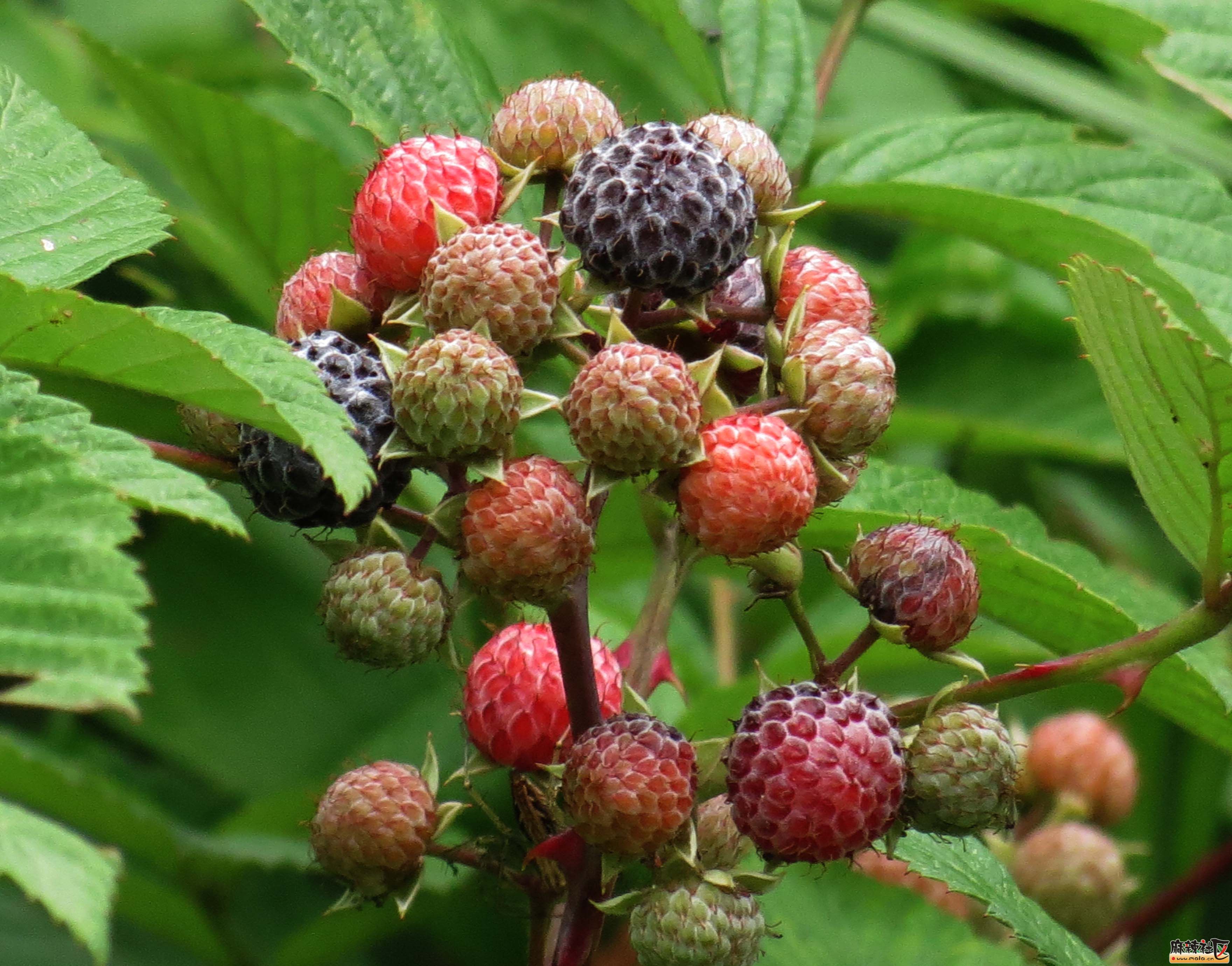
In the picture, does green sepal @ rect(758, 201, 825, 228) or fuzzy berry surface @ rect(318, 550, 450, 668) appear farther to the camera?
green sepal @ rect(758, 201, 825, 228)

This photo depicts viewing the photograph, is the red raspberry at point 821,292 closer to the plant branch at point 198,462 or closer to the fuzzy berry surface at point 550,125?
the fuzzy berry surface at point 550,125

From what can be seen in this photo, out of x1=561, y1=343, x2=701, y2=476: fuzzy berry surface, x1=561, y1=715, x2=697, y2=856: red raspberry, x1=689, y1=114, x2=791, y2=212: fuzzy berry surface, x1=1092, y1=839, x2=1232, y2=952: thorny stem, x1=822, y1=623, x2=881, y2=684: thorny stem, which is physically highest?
x1=689, y1=114, x2=791, y2=212: fuzzy berry surface

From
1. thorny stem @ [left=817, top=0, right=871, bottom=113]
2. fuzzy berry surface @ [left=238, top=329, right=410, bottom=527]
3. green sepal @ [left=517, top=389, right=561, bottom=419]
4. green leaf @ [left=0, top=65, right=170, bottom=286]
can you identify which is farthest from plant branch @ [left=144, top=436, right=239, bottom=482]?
thorny stem @ [left=817, top=0, right=871, bottom=113]

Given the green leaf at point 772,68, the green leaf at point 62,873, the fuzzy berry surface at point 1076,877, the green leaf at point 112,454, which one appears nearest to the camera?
the green leaf at point 62,873

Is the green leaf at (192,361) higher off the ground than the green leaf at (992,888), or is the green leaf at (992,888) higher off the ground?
the green leaf at (192,361)

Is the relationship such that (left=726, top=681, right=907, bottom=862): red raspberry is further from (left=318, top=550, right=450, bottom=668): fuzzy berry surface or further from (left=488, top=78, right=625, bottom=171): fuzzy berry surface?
(left=488, top=78, right=625, bottom=171): fuzzy berry surface

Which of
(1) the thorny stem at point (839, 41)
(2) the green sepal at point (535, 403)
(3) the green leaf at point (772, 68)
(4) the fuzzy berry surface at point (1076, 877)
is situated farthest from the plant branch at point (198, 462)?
(4) the fuzzy berry surface at point (1076, 877)

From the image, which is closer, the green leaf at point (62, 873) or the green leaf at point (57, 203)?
the green leaf at point (62, 873)

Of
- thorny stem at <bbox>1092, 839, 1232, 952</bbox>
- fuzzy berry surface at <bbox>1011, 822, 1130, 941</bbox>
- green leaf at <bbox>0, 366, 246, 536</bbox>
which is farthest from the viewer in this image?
thorny stem at <bbox>1092, 839, 1232, 952</bbox>
